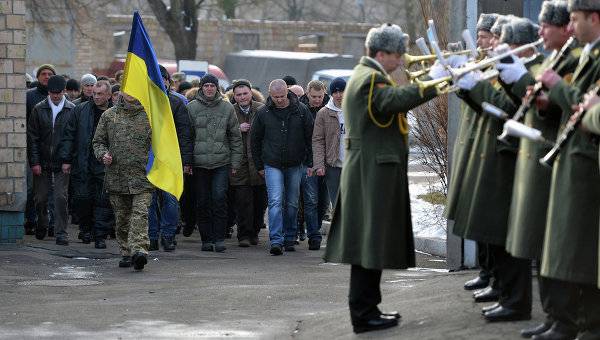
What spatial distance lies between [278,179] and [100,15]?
139 feet

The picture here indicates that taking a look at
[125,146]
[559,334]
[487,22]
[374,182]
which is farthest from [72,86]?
[559,334]

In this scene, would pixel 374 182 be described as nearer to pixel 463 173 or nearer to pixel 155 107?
pixel 463 173

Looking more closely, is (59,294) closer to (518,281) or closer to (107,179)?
(107,179)

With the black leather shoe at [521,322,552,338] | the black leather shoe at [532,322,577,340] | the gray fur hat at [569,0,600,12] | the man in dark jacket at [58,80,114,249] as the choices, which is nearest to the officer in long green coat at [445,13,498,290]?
the black leather shoe at [521,322,552,338]

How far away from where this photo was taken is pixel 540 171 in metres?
8.49

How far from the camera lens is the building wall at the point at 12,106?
56.6ft

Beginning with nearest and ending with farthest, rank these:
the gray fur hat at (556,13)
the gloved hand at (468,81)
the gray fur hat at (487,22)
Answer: the gray fur hat at (556,13) < the gloved hand at (468,81) < the gray fur hat at (487,22)

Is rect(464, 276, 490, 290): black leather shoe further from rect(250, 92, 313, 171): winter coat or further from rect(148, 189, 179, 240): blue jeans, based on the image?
rect(148, 189, 179, 240): blue jeans

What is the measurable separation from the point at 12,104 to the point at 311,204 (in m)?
3.43

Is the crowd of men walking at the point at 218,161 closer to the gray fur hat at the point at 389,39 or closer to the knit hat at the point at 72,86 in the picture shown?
the knit hat at the point at 72,86

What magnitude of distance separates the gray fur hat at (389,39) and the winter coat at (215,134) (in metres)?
7.25

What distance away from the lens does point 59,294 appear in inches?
503

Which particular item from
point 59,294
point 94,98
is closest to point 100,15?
point 94,98

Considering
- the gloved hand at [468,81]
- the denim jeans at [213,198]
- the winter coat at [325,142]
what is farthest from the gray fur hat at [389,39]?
the winter coat at [325,142]
